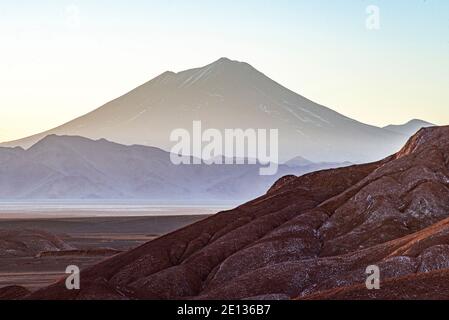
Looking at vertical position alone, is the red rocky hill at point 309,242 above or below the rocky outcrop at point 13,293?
above

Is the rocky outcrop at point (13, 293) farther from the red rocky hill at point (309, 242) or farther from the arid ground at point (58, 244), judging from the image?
the arid ground at point (58, 244)

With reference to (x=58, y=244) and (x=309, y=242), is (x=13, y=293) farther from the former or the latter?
(x=58, y=244)

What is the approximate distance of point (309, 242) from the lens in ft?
217

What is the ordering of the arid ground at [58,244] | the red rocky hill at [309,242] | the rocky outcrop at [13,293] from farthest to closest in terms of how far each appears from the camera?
the arid ground at [58,244], the rocky outcrop at [13,293], the red rocky hill at [309,242]

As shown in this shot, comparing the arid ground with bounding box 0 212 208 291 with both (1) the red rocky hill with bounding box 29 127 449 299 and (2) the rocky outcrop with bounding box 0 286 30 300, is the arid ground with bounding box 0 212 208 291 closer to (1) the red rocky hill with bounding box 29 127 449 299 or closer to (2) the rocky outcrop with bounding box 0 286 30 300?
(2) the rocky outcrop with bounding box 0 286 30 300

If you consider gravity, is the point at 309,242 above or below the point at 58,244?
below

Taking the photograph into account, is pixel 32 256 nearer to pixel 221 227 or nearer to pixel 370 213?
pixel 221 227

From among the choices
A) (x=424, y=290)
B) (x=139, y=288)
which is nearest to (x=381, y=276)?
(x=424, y=290)

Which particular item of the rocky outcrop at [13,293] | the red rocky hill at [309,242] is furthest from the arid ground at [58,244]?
the red rocky hill at [309,242]

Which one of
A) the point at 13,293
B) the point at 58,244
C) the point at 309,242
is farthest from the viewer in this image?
the point at 58,244

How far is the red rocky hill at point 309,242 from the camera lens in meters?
53.7

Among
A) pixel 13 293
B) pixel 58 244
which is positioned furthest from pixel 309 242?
pixel 58 244

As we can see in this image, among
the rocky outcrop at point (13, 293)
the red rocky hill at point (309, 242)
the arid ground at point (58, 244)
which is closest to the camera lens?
the red rocky hill at point (309, 242)
